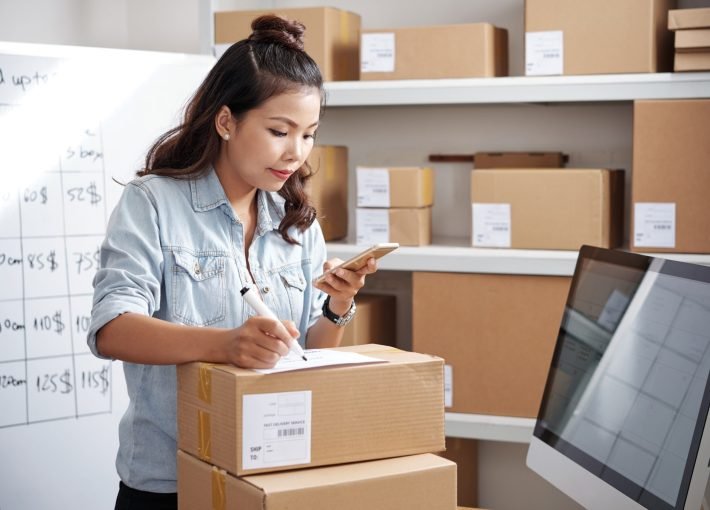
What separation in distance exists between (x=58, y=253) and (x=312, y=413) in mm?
1238

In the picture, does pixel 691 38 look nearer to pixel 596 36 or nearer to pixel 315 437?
pixel 596 36

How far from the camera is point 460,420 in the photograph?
2566 millimetres

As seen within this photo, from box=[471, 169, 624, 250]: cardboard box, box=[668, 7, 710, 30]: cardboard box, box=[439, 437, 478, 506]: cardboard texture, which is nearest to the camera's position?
box=[668, 7, 710, 30]: cardboard box

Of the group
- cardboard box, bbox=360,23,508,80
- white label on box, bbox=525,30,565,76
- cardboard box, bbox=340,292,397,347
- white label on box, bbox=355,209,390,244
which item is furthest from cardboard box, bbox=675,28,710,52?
cardboard box, bbox=340,292,397,347

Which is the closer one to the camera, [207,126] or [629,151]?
[207,126]

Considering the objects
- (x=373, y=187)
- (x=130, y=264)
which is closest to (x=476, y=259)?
(x=373, y=187)

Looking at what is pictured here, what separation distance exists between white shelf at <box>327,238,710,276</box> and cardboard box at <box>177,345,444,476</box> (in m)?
1.30

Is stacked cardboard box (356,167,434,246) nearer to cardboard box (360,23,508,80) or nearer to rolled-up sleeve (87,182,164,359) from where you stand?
cardboard box (360,23,508,80)

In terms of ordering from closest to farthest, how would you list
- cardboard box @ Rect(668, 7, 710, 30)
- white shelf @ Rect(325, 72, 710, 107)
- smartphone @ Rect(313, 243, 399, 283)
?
smartphone @ Rect(313, 243, 399, 283)
cardboard box @ Rect(668, 7, 710, 30)
white shelf @ Rect(325, 72, 710, 107)

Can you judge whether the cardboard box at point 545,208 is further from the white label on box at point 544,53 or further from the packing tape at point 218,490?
the packing tape at point 218,490

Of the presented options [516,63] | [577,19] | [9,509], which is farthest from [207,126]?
[516,63]

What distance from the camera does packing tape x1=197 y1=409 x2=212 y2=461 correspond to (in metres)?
1.14

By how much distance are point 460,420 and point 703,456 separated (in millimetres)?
1480

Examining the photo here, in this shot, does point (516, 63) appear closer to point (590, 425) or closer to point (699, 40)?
point (699, 40)
